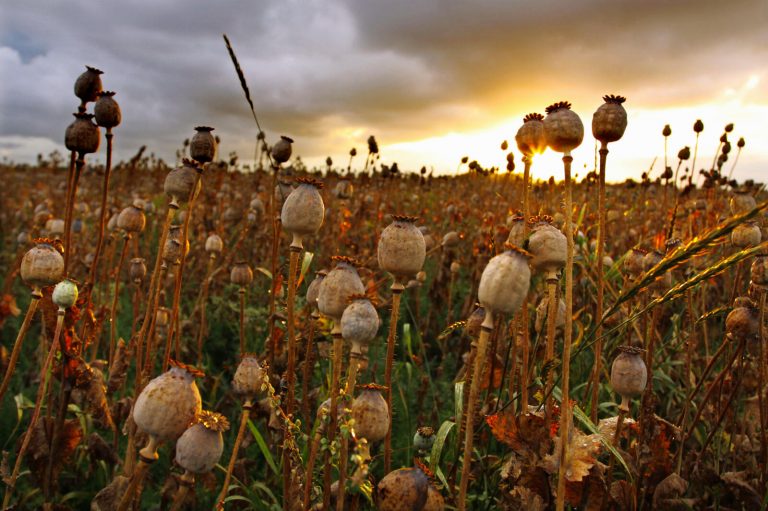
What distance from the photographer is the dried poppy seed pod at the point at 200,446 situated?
1.21 meters

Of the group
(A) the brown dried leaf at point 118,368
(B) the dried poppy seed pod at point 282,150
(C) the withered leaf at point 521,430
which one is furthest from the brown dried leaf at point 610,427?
(A) the brown dried leaf at point 118,368

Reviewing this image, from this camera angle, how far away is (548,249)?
1.41m

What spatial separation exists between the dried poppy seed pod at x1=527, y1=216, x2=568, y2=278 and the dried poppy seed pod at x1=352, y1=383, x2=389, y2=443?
1.73 feet

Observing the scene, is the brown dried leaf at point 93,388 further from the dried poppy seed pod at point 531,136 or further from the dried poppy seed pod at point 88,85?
the dried poppy seed pod at point 531,136

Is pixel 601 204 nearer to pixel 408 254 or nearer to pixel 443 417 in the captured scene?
pixel 408 254

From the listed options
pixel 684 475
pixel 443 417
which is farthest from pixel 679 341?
pixel 443 417

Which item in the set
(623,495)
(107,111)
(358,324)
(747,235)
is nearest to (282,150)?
(107,111)

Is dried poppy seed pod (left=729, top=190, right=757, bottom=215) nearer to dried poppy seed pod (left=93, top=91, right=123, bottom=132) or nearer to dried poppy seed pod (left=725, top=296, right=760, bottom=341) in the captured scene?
dried poppy seed pod (left=725, top=296, right=760, bottom=341)

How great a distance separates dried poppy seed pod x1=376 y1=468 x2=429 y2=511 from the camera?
117 cm

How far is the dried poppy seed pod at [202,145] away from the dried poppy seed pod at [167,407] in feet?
2.75

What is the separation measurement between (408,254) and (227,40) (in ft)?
2.77

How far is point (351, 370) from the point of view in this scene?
4.36ft

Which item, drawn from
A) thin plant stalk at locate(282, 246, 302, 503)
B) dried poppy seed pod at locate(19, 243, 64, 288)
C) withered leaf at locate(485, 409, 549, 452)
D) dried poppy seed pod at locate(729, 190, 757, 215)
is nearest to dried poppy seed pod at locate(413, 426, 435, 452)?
withered leaf at locate(485, 409, 549, 452)

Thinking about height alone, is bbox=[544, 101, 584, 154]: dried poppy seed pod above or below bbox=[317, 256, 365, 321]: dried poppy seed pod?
above
